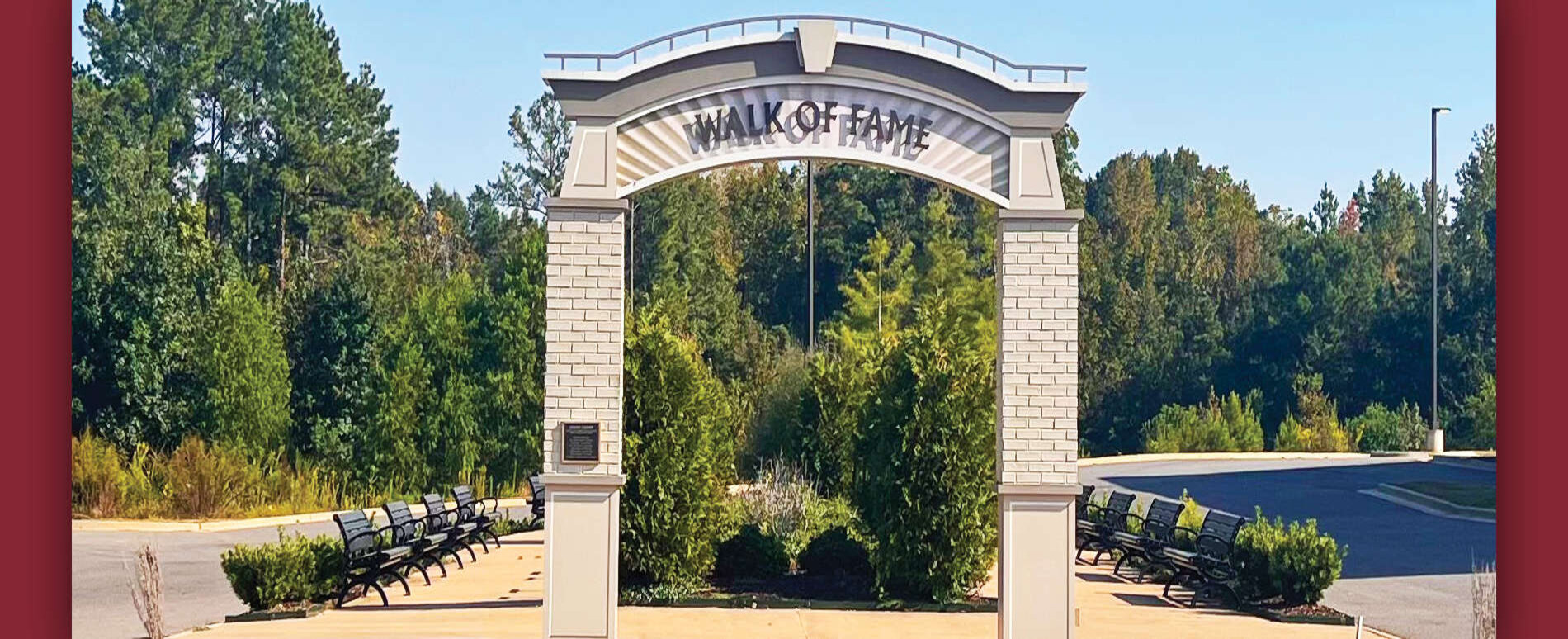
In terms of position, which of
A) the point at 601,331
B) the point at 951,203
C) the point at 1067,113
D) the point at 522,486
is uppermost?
the point at 951,203

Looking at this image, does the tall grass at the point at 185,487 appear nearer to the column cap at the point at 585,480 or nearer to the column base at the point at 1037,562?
the column cap at the point at 585,480

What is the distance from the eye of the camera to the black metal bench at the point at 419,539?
58.7ft

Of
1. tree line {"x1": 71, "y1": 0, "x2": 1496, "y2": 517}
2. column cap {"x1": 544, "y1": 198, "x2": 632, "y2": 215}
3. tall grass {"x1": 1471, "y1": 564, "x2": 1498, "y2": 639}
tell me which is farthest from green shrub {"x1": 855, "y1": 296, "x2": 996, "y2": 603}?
tall grass {"x1": 1471, "y1": 564, "x2": 1498, "y2": 639}

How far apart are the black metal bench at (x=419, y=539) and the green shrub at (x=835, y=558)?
406 centimetres

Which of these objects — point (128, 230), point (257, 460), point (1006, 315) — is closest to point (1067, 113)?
point (1006, 315)

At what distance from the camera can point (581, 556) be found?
46.2 feet

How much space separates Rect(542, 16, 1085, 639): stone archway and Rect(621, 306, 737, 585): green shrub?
2.85 m

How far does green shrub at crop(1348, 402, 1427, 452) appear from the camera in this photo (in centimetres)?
5300

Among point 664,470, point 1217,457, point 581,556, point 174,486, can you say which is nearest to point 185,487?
point 174,486

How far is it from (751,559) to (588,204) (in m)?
5.68

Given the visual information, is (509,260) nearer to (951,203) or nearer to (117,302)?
(117,302)

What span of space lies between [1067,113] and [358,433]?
894 inches

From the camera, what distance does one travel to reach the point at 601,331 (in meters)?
14.1

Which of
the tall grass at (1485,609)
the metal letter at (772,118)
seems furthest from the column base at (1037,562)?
the metal letter at (772,118)
